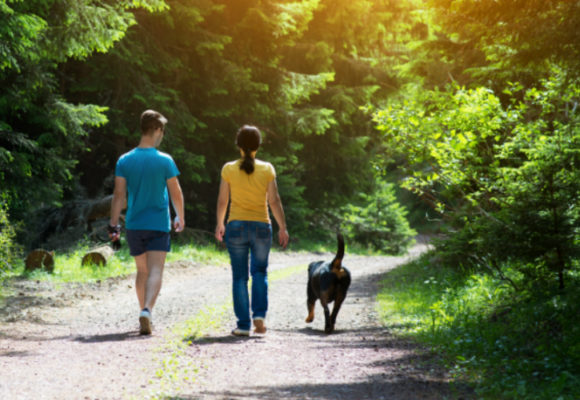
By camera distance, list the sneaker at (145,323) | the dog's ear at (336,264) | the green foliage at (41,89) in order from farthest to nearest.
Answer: the green foliage at (41,89), the dog's ear at (336,264), the sneaker at (145,323)

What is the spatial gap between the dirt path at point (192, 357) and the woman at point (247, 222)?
0.47 m

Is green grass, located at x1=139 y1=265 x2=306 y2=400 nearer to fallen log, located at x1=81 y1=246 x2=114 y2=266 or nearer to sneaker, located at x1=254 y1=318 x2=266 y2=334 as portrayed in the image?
sneaker, located at x1=254 y1=318 x2=266 y2=334

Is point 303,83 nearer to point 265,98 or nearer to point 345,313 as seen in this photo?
point 265,98

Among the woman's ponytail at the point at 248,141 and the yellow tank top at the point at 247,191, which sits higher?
the woman's ponytail at the point at 248,141

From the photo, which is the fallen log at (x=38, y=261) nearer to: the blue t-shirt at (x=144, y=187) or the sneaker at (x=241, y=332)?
the blue t-shirt at (x=144, y=187)

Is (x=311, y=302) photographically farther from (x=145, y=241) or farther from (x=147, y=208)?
(x=147, y=208)

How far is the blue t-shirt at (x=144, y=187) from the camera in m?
6.56

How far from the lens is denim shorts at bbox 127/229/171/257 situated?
6.55 metres

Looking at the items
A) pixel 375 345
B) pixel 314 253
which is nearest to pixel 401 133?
pixel 375 345

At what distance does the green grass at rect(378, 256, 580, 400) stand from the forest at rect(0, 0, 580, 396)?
0.10 m

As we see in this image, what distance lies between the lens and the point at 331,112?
22.6 metres

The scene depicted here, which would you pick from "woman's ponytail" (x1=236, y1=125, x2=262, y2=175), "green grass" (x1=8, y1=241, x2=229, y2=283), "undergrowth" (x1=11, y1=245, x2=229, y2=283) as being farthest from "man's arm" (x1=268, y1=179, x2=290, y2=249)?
"undergrowth" (x1=11, y1=245, x2=229, y2=283)

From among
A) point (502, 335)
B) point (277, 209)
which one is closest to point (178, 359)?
point (277, 209)

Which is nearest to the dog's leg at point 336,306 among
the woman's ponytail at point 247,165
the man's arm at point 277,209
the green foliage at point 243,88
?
the man's arm at point 277,209
